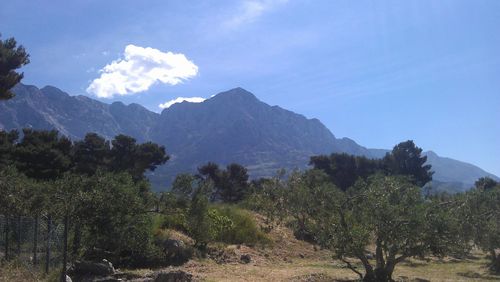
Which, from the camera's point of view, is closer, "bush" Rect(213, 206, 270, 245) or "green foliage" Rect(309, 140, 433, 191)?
"bush" Rect(213, 206, 270, 245)

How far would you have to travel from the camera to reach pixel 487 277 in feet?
68.6

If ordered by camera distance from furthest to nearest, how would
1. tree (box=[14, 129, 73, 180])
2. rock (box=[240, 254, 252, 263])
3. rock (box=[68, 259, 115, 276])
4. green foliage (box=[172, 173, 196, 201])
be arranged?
1. tree (box=[14, 129, 73, 180])
2. rock (box=[240, 254, 252, 263])
3. green foliage (box=[172, 173, 196, 201])
4. rock (box=[68, 259, 115, 276])

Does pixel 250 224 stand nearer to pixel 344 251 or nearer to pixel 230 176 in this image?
pixel 344 251

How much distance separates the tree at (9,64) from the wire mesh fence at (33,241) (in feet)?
32.5

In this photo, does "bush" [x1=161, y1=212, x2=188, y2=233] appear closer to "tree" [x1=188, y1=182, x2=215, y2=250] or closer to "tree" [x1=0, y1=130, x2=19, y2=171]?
"tree" [x1=188, y1=182, x2=215, y2=250]

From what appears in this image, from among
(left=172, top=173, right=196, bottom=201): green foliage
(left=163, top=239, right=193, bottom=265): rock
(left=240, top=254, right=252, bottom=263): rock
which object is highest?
(left=172, top=173, right=196, bottom=201): green foliage

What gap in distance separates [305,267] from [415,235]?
680 centimetres

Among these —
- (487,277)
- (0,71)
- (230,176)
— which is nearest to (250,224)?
(487,277)

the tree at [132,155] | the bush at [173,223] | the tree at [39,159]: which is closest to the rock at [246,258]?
the bush at [173,223]

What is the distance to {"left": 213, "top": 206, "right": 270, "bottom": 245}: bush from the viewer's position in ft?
88.1

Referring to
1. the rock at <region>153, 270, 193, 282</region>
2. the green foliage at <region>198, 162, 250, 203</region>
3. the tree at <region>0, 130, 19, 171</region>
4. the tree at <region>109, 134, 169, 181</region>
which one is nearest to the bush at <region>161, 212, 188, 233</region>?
the rock at <region>153, 270, 193, 282</region>

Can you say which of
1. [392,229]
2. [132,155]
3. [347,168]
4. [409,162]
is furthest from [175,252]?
[409,162]

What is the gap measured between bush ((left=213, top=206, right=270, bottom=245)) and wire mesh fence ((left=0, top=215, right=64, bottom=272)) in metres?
11.7

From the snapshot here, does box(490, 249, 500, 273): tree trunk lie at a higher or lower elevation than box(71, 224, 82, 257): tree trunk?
lower
